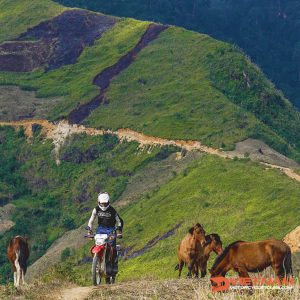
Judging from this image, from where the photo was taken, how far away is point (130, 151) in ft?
326

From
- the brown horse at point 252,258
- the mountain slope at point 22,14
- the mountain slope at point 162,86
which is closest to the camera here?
the brown horse at point 252,258

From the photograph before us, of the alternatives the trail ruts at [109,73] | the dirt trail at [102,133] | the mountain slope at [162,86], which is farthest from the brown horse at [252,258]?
the trail ruts at [109,73]

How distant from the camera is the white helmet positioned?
21.7 m

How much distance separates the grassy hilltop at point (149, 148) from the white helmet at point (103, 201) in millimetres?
26714

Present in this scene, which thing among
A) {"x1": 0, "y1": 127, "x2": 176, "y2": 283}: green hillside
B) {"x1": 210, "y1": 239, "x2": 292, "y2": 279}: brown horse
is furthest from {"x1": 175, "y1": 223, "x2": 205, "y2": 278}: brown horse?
{"x1": 0, "y1": 127, "x2": 176, "y2": 283}: green hillside

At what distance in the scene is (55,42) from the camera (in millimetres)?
142500

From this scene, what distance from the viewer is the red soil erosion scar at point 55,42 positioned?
455 ft

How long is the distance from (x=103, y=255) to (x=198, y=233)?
13.1 ft

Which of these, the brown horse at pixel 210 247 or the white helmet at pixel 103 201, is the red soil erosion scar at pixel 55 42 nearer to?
the brown horse at pixel 210 247

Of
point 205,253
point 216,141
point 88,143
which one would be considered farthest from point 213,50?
point 205,253

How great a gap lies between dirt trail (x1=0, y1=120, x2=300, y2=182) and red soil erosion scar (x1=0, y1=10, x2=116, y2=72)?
75.1 ft

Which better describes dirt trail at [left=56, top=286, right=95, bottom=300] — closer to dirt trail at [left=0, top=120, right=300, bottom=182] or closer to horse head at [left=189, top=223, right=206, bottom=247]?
horse head at [left=189, top=223, right=206, bottom=247]

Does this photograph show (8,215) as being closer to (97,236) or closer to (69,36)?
(69,36)

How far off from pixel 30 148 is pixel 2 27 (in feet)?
148
